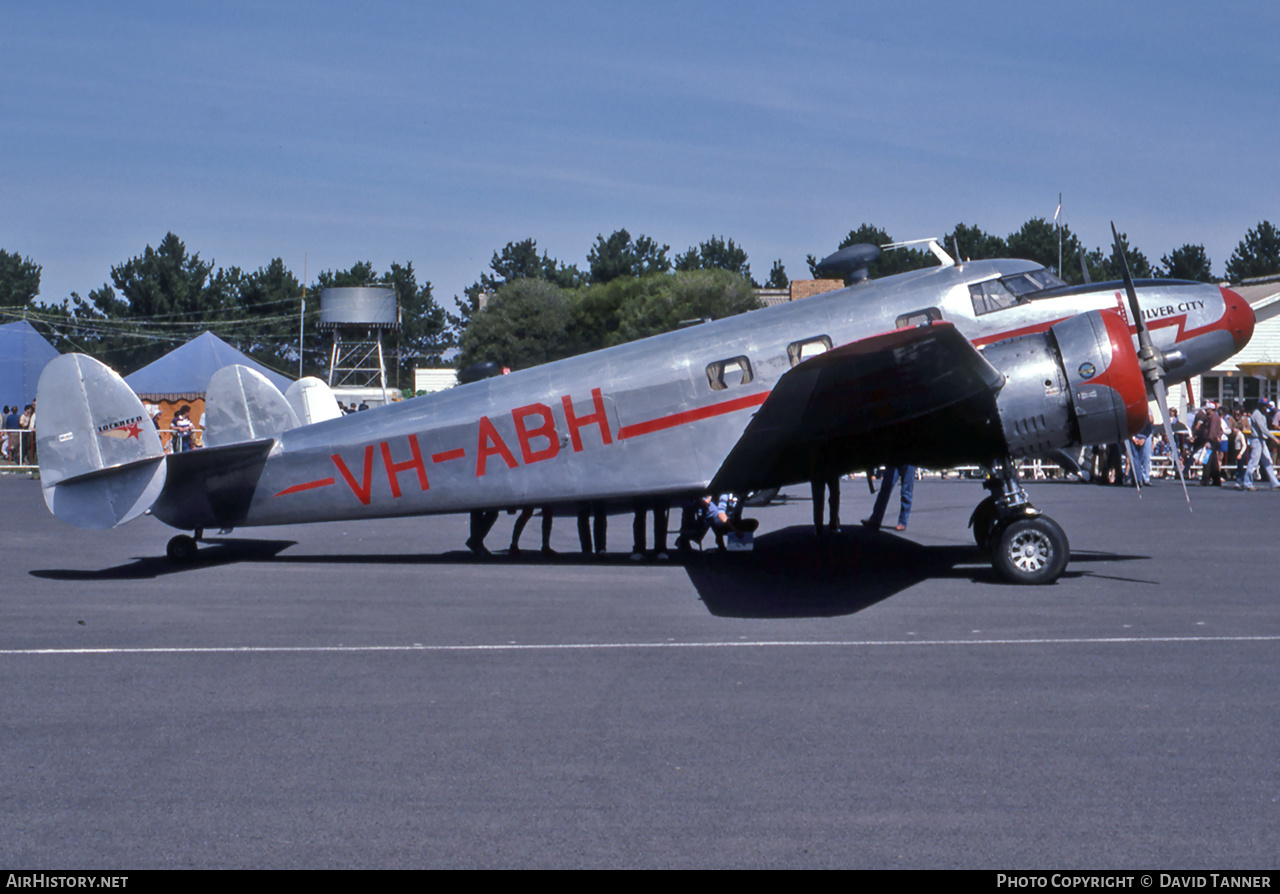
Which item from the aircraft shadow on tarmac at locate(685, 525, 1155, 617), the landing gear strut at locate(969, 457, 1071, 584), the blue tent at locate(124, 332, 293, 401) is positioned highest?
the blue tent at locate(124, 332, 293, 401)

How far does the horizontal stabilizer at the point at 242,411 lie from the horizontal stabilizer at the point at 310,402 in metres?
0.97

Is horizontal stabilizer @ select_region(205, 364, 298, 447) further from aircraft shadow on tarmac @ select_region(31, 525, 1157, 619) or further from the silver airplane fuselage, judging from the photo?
aircraft shadow on tarmac @ select_region(31, 525, 1157, 619)

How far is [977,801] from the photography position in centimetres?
466

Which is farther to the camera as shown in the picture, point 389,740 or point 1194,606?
point 1194,606

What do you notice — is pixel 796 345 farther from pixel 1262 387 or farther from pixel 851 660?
pixel 1262 387

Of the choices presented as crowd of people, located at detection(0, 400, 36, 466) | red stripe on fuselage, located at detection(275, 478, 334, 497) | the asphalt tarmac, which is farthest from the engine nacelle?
crowd of people, located at detection(0, 400, 36, 466)

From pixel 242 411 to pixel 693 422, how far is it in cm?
535

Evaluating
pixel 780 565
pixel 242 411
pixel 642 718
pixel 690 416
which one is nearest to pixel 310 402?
pixel 242 411

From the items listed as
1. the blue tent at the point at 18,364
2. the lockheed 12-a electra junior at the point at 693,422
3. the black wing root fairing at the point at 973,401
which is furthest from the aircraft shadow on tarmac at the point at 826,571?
the blue tent at the point at 18,364

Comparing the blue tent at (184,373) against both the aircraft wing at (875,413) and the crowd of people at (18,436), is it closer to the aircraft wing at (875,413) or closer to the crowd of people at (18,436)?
the crowd of people at (18,436)

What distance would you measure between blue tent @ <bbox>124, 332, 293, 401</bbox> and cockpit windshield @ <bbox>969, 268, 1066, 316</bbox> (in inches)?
1165

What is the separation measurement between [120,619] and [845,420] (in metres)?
6.94

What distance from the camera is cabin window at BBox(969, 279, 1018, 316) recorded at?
11.8 m
